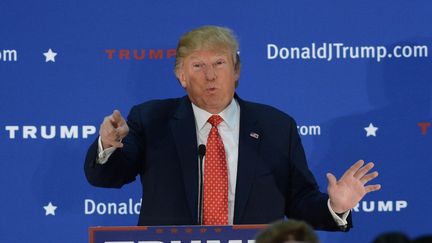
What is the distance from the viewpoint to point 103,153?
2.92 m

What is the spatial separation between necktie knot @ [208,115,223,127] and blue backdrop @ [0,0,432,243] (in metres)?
1.10

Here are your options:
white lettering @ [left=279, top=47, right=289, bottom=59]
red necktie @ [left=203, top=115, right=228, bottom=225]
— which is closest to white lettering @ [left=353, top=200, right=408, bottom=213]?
white lettering @ [left=279, top=47, right=289, bottom=59]

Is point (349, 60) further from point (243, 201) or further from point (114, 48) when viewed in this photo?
point (243, 201)

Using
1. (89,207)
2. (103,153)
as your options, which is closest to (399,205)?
(89,207)

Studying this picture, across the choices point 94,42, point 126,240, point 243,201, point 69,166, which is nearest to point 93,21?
point 94,42

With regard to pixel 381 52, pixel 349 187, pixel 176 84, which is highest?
pixel 381 52

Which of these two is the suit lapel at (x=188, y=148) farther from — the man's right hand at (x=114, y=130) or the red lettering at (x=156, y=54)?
the red lettering at (x=156, y=54)

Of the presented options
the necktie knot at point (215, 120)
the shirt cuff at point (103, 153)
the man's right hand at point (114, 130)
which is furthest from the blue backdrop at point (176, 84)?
the man's right hand at point (114, 130)

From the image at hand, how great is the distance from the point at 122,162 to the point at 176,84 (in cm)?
126

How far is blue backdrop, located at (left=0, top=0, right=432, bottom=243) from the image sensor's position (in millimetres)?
4180

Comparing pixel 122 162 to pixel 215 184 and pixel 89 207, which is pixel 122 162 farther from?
pixel 89 207

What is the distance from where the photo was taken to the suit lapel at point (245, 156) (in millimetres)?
3004

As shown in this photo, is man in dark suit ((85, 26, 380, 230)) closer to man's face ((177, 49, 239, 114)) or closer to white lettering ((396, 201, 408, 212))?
man's face ((177, 49, 239, 114))

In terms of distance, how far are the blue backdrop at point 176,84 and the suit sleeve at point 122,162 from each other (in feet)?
3.33
